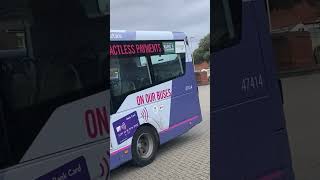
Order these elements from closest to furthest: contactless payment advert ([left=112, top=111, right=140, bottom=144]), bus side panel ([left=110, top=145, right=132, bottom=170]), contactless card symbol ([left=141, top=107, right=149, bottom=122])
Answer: bus side panel ([left=110, top=145, right=132, bottom=170])
contactless payment advert ([left=112, top=111, right=140, bottom=144])
contactless card symbol ([left=141, top=107, right=149, bottom=122])

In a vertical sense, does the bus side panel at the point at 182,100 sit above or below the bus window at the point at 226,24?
below

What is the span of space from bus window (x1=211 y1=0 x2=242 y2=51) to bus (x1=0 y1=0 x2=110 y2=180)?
2.38 ft

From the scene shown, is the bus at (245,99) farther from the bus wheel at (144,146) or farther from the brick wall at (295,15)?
the bus wheel at (144,146)

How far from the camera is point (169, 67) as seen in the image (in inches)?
214

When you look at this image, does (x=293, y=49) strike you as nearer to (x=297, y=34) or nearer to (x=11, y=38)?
(x=297, y=34)

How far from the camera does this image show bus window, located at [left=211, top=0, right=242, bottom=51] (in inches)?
84.9

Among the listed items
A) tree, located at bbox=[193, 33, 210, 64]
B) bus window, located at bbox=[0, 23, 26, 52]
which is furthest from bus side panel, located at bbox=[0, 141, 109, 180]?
tree, located at bbox=[193, 33, 210, 64]

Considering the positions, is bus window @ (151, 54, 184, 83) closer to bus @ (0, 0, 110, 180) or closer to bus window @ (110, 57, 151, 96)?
bus window @ (110, 57, 151, 96)

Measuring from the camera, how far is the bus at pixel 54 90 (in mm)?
1305

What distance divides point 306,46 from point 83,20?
1.53 m

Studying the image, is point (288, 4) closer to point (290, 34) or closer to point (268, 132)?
point (290, 34)

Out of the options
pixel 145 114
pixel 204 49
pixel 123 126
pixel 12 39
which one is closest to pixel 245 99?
pixel 204 49

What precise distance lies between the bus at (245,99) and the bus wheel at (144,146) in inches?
26.1

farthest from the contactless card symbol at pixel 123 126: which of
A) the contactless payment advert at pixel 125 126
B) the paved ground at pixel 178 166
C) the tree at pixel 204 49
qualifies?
the tree at pixel 204 49
